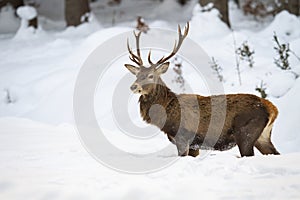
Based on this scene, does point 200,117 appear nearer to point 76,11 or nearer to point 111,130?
point 111,130

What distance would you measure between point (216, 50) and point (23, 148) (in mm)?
5783

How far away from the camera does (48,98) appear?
354 inches

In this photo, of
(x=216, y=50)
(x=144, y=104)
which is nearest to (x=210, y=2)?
(x=216, y=50)

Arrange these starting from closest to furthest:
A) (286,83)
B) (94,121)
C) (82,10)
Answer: (286,83) < (94,121) < (82,10)

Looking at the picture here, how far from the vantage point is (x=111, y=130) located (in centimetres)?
780

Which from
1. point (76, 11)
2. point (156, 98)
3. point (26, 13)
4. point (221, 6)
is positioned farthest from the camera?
point (76, 11)

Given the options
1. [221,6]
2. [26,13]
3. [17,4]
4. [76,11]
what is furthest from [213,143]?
[17,4]

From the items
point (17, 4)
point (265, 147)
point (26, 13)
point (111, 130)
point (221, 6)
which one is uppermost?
point (221, 6)

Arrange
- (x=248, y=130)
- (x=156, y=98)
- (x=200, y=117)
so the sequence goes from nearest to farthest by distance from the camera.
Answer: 1. (x=248, y=130)
2. (x=200, y=117)
3. (x=156, y=98)

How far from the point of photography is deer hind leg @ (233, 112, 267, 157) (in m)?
5.05

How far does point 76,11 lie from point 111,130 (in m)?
6.24

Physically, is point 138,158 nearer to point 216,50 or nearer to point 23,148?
point 23,148

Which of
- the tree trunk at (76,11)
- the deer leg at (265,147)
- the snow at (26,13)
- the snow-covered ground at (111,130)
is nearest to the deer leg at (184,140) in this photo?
the snow-covered ground at (111,130)

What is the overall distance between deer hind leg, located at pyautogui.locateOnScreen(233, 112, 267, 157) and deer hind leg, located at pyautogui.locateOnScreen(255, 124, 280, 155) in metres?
0.25
